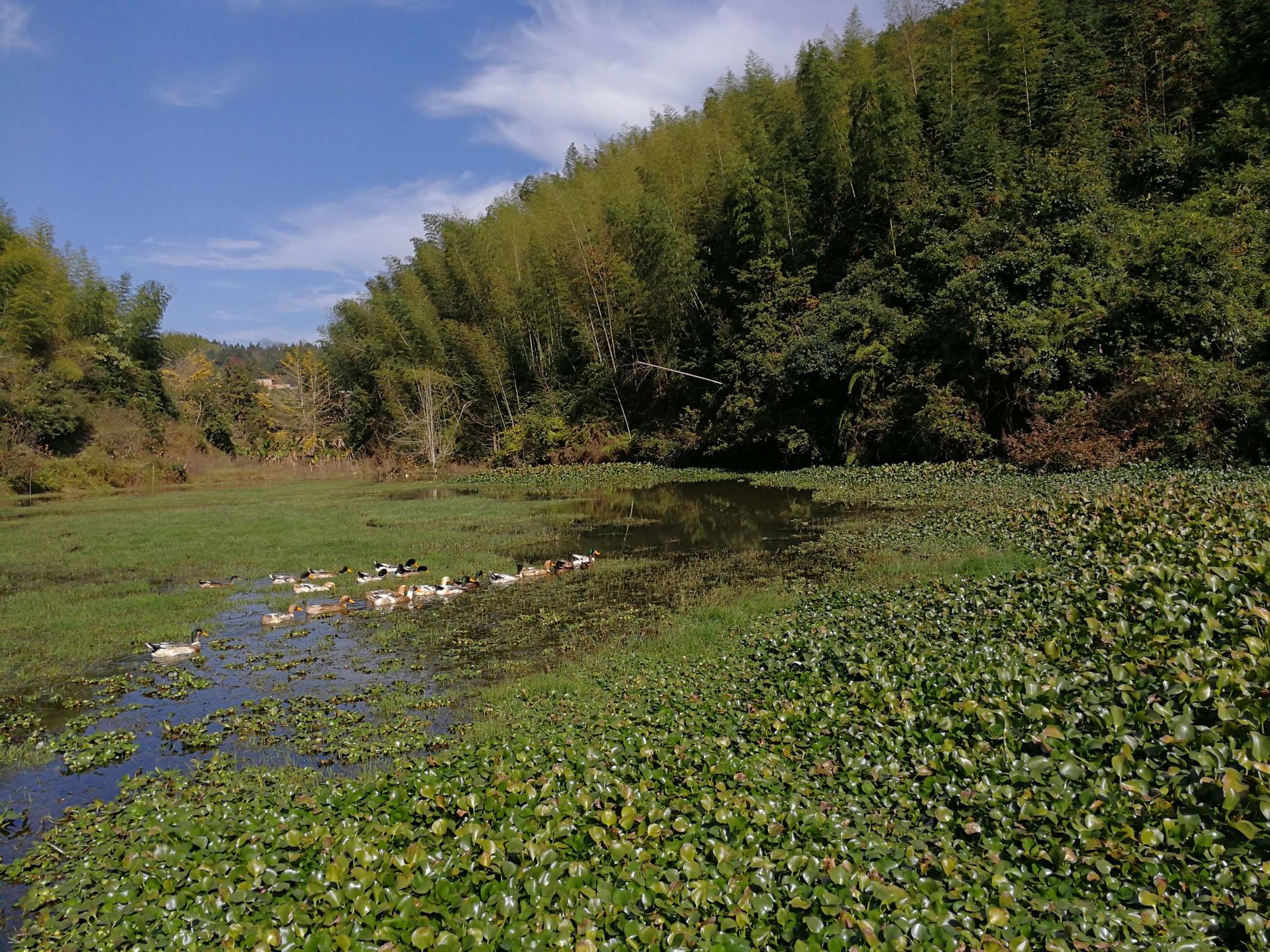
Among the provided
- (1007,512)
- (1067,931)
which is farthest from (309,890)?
(1007,512)

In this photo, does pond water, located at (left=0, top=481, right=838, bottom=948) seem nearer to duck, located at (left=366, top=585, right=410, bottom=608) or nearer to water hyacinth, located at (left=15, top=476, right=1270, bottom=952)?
duck, located at (left=366, top=585, right=410, bottom=608)

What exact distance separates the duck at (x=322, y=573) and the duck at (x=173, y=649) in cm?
325

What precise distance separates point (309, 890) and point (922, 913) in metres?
2.58

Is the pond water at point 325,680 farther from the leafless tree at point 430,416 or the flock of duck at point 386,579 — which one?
the leafless tree at point 430,416

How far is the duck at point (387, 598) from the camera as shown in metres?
10.4

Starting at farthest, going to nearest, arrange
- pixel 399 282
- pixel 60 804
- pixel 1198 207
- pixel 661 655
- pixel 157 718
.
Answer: pixel 399 282, pixel 1198 207, pixel 661 655, pixel 157 718, pixel 60 804

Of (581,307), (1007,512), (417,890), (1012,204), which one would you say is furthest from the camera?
(581,307)

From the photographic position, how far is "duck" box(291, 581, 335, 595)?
11.2 meters

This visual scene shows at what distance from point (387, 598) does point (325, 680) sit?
3.00 metres

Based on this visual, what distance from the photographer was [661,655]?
24.0 ft

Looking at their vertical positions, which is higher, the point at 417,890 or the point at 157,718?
the point at 417,890

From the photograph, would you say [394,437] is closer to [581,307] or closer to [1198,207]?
[581,307]

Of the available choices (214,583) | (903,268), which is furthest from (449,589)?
(903,268)


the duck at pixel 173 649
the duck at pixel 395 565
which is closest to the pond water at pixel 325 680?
the duck at pixel 173 649
